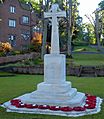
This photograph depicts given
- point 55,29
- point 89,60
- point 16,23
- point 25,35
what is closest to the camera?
point 55,29

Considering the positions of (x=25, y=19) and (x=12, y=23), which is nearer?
(x=12, y=23)

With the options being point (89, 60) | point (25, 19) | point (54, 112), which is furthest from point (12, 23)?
point (54, 112)

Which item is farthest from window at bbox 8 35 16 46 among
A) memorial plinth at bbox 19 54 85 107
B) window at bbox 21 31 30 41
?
memorial plinth at bbox 19 54 85 107

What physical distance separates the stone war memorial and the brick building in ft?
142

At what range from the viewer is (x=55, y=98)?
12.3 m

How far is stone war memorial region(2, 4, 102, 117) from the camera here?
1122 cm

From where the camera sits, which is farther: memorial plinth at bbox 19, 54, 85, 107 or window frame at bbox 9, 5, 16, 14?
window frame at bbox 9, 5, 16, 14

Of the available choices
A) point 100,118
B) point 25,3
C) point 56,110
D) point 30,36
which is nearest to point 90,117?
point 100,118

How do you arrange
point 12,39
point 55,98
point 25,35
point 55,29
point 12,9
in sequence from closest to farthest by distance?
point 55,98
point 55,29
point 12,9
point 12,39
point 25,35

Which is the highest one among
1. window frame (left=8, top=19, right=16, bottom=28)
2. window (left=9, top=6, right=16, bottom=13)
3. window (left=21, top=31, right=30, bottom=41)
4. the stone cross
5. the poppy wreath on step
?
window (left=9, top=6, right=16, bottom=13)

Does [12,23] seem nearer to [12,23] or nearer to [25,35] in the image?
[12,23]

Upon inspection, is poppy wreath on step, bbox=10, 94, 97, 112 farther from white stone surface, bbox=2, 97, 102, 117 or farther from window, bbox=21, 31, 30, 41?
window, bbox=21, 31, 30, 41

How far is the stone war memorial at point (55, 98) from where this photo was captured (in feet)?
36.8

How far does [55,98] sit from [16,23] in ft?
163
